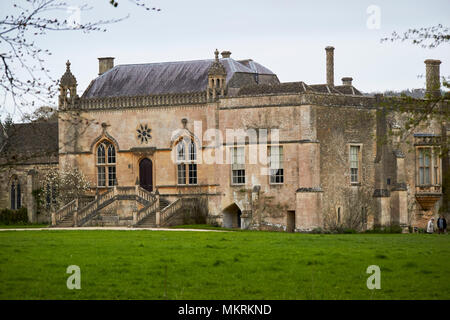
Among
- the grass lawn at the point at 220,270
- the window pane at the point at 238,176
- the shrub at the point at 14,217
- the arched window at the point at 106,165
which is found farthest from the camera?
the shrub at the point at 14,217

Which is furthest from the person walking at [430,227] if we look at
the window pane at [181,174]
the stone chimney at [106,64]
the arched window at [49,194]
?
the stone chimney at [106,64]

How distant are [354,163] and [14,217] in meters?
20.8

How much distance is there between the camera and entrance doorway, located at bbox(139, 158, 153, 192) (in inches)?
2163

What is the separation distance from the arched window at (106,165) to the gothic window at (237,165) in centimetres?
781

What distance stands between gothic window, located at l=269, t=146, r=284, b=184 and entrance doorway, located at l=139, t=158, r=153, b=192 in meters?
7.74

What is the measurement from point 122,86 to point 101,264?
33.0 meters

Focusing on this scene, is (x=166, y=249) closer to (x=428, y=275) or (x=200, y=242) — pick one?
(x=200, y=242)

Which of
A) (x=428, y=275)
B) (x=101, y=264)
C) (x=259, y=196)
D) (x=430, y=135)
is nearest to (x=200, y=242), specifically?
(x=101, y=264)

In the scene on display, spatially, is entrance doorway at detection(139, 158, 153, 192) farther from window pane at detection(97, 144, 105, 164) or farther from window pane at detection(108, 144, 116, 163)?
window pane at detection(97, 144, 105, 164)

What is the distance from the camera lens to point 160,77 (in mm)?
56719

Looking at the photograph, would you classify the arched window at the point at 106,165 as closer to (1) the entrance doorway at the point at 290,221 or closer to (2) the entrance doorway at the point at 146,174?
(2) the entrance doorway at the point at 146,174

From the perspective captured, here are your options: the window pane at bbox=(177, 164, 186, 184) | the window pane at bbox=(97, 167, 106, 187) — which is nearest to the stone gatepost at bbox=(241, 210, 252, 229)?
the window pane at bbox=(177, 164, 186, 184)

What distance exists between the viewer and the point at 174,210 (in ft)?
169

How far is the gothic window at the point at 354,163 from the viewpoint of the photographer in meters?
52.6
